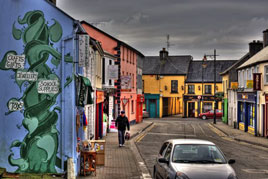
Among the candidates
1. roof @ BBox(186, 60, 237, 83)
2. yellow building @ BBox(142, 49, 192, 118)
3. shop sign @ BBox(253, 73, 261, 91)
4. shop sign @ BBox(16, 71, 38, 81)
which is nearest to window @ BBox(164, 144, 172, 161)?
shop sign @ BBox(16, 71, 38, 81)

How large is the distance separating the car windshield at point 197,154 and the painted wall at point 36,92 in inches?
134

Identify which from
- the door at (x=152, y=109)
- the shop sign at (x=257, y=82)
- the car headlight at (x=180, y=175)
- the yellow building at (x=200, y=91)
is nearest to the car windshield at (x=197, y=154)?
the car headlight at (x=180, y=175)

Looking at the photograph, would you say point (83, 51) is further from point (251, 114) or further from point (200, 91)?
point (200, 91)

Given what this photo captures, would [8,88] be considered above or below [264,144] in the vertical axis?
above

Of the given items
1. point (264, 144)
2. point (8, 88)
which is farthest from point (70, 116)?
point (264, 144)

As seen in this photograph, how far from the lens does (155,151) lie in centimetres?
2284

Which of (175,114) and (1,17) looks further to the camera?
(175,114)

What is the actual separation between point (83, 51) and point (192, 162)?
4980mm

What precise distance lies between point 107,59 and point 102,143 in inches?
713

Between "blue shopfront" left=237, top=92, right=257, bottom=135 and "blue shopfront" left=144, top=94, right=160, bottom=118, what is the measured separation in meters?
26.5

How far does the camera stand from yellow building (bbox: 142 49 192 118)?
69.4m

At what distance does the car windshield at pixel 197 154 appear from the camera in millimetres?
11250

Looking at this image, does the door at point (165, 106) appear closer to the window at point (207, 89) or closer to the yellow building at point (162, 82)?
the yellow building at point (162, 82)

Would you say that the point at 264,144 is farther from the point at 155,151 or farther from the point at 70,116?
the point at 70,116
